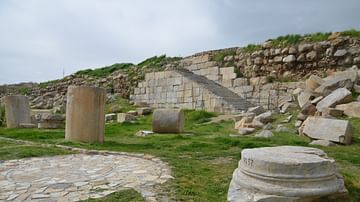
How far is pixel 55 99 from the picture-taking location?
23.5m

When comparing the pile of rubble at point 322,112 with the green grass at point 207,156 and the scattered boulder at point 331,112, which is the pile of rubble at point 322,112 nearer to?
the scattered boulder at point 331,112

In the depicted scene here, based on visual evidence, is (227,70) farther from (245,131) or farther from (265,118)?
(245,131)

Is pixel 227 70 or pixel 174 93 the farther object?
pixel 174 93

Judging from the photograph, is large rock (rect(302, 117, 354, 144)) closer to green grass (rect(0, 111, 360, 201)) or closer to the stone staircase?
green grass (rect(0, 111, 360, 201))

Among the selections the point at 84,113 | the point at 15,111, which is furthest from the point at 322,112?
the point at 15,111

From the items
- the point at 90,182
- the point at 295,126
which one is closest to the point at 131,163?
the point at 90,182

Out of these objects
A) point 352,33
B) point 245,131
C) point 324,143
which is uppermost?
point 352,33

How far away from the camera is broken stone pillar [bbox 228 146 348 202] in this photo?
11.2 feet

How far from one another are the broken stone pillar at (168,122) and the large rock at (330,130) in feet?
13.4

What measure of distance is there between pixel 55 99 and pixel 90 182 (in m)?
20.2

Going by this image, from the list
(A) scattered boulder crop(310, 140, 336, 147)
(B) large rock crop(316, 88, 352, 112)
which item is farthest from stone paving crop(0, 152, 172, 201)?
(B) large rock crop(316, 88, 352, 112)

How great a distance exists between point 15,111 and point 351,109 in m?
12.3

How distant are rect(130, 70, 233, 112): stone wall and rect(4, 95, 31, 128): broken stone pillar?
7503mm

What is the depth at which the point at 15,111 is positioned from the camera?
13.9 metres
